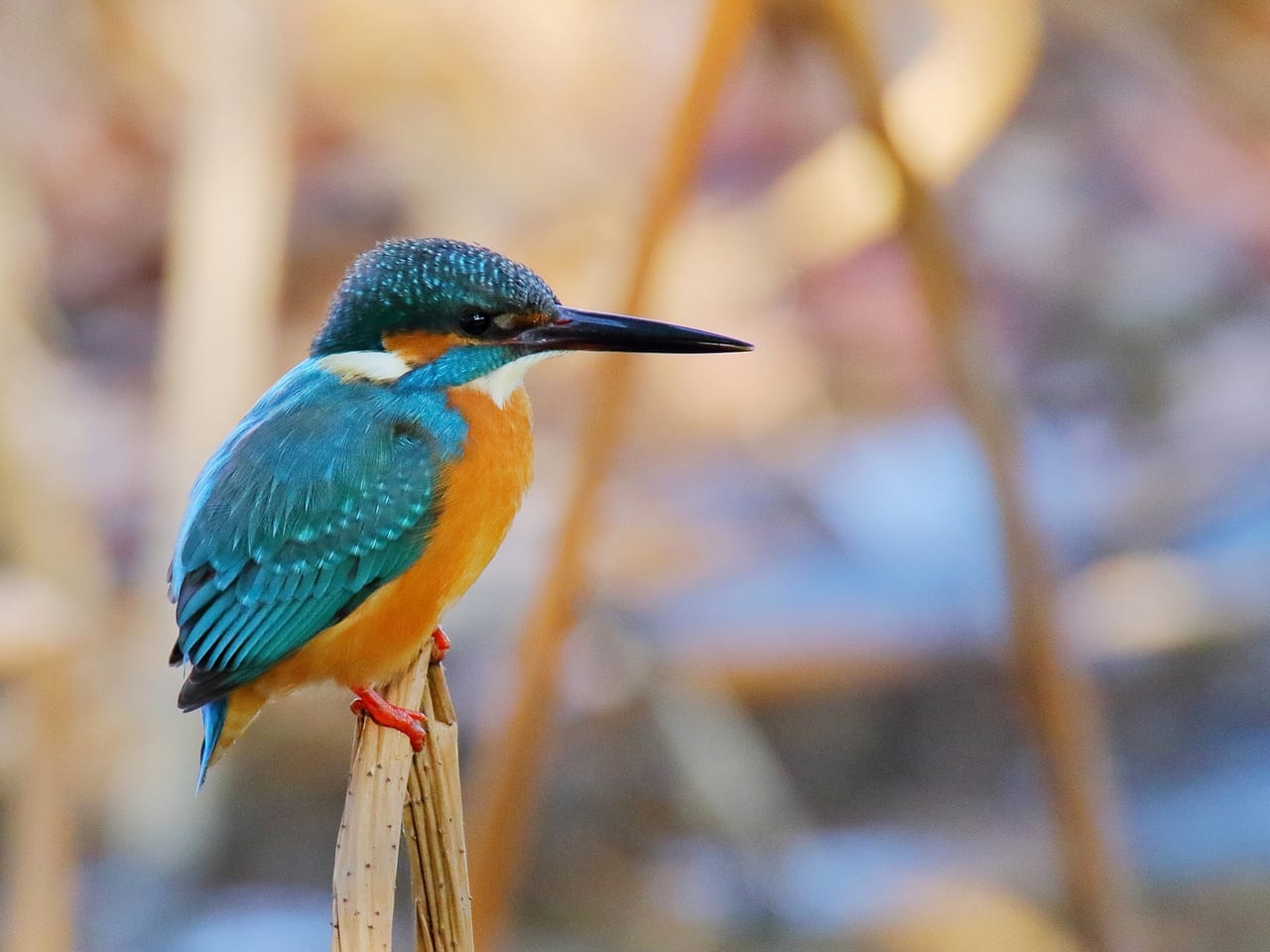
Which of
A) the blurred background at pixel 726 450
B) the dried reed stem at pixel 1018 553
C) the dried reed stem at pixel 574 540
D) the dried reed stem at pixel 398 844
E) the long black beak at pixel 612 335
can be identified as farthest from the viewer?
the blurred background at pixel 726 450

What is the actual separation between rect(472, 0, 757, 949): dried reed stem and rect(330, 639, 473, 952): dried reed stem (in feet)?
3.37

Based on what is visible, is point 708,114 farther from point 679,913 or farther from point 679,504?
point 679,504

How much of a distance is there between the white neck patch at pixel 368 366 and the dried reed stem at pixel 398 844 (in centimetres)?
46

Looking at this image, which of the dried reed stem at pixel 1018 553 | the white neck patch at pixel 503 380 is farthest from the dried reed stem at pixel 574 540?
the white neck patch at pixel 503 380

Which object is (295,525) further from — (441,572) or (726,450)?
(726,450)

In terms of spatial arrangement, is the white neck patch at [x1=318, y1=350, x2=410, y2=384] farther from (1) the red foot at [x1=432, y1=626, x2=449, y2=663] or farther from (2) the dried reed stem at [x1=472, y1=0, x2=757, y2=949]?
(2) the dried reed stem at [x1=472, y1=0, x2=757, y2=949]

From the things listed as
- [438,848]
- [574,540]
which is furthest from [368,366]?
[574,540]

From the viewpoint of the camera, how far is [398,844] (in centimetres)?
141

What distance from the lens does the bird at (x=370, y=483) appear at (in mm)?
1786

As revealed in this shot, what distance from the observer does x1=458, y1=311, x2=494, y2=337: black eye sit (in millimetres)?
1814

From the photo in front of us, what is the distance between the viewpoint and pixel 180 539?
1.86 metres

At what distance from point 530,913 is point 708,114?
3339mm

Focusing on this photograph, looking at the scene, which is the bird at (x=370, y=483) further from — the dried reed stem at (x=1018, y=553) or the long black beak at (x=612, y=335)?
the dried reed stem at (x=1018, y=553)

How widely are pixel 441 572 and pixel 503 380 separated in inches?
9.6
